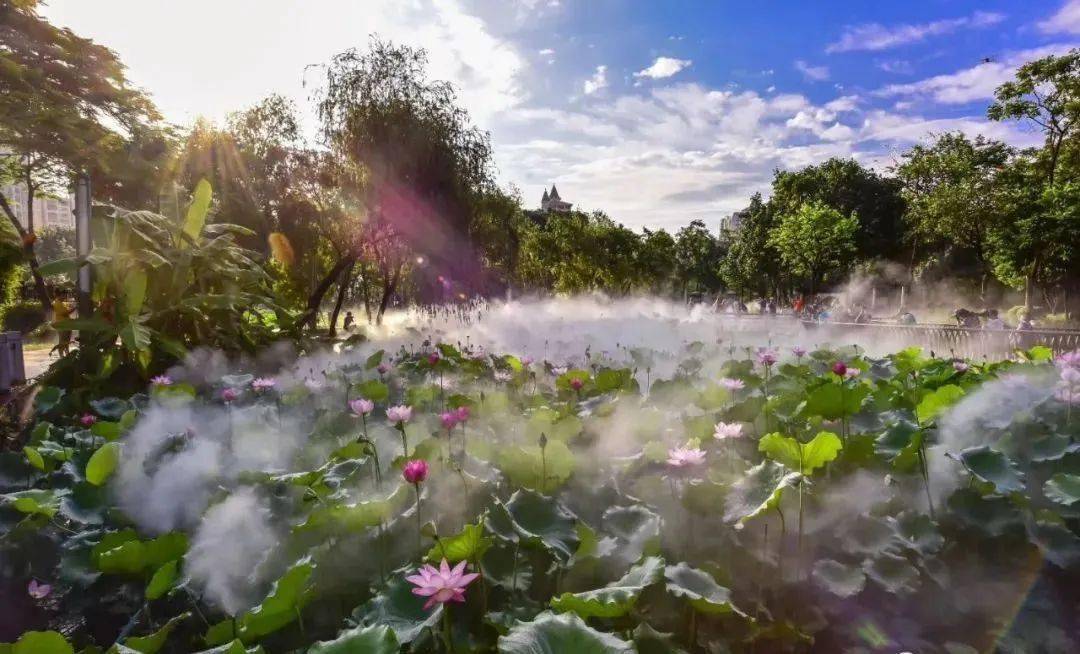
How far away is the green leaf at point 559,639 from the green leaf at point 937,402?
1824mm

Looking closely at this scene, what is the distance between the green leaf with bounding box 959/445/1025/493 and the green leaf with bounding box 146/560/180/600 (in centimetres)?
201

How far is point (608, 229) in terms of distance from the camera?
47.8 metres

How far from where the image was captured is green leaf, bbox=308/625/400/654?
1123mm

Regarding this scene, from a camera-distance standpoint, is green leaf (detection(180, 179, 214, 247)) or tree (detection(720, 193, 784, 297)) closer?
green leaf (detection(180, 179, 214, 247))

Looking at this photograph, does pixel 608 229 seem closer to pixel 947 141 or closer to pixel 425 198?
pixel 947 141

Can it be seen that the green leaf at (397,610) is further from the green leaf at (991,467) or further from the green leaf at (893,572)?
the green leaf at (991,467)

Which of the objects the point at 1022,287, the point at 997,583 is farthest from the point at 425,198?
the point at 1022,287

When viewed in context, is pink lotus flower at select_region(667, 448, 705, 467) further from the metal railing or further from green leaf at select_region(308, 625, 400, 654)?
the metal railing

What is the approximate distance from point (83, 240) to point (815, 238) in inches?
1616

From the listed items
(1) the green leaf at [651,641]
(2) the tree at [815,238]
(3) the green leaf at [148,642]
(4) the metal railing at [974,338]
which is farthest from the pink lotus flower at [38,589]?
(2) the tree at [815,238]

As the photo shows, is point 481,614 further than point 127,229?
No

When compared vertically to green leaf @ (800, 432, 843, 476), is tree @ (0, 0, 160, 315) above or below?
above

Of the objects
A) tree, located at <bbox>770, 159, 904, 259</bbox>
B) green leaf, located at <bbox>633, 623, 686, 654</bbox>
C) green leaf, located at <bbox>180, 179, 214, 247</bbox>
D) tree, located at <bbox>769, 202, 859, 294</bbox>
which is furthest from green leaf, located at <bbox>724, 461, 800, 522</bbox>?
tree, located at <bbox>770, 159, 904, 259</bbox>

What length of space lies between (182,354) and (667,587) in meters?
4.51
